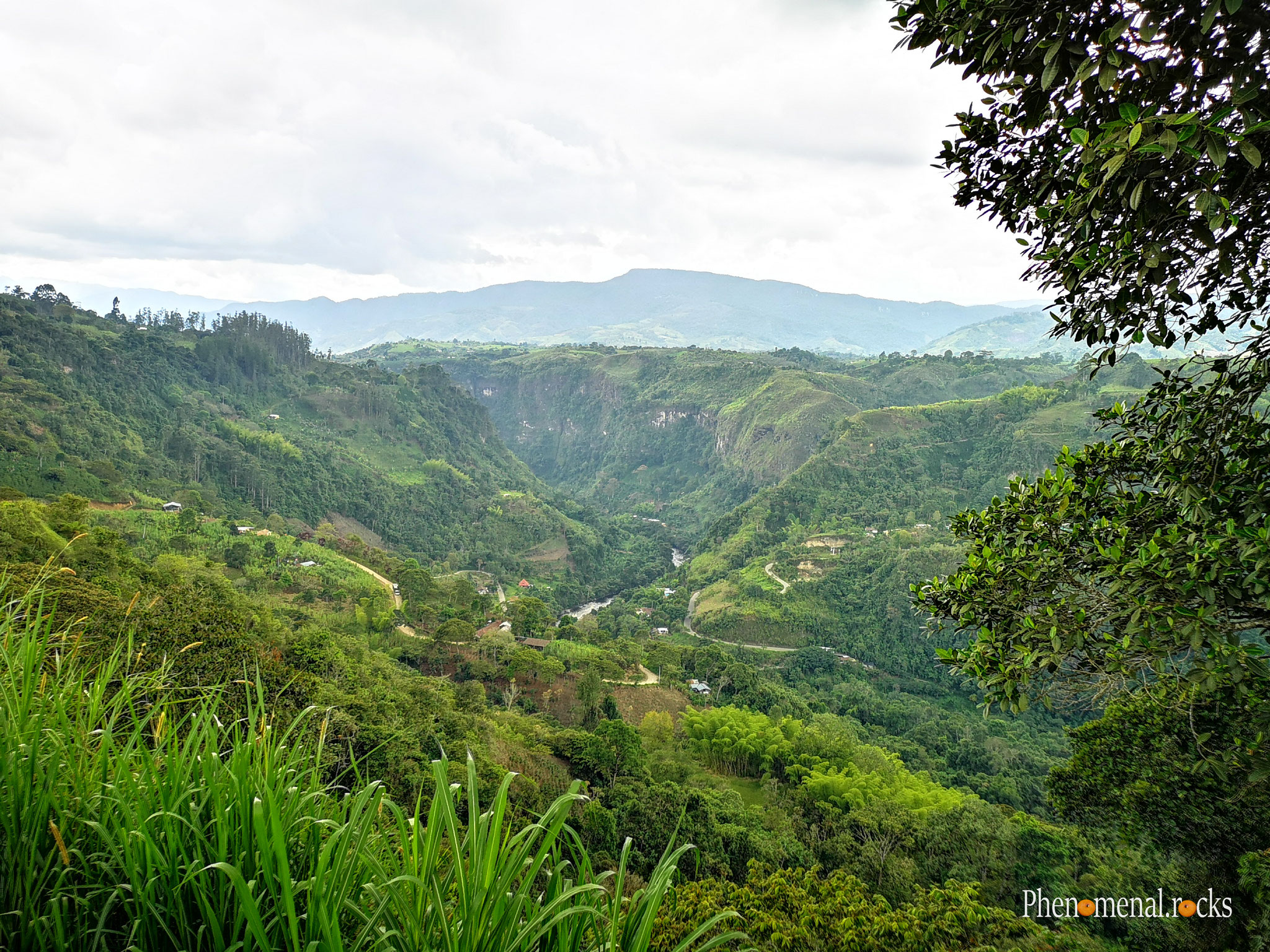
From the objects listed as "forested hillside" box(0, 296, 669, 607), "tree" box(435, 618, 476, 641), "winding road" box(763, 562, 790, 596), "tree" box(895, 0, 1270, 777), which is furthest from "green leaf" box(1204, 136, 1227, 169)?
"winding road" box(763, 562, 790, 596)

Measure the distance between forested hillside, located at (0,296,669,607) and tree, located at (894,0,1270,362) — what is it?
129 feet

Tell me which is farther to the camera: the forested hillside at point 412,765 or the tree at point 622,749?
the tree at point 622,749

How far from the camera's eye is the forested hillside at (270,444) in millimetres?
40812

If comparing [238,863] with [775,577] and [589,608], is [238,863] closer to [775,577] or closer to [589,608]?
[775,577]

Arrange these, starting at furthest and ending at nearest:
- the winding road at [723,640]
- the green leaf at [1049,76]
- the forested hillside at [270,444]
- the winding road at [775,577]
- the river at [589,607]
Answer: the river at [589,607] < the winding road at [775,577] < the winding road at [723,640] < the forested hillside at [270,444] < the green leaf at [1049,76]

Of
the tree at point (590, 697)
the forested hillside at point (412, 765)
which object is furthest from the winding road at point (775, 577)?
the tree at point (590, 697)

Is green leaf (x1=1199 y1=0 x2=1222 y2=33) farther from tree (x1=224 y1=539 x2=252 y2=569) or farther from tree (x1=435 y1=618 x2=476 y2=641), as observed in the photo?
tree (x1=224 y1=539 x2=252 y2=569)

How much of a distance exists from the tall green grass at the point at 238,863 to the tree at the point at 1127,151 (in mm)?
2882

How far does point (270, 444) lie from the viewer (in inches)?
2173

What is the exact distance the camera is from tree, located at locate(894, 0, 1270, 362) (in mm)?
2266

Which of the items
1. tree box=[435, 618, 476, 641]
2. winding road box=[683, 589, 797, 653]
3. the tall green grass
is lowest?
winding road box=[683, 589, 797, 653]

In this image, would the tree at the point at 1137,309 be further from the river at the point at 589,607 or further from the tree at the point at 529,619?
the river at the point at 589,607

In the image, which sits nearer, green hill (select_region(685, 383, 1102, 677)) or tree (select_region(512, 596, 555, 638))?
tree (select_region(512, 596, 555, 638))

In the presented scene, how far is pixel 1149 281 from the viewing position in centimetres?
291
